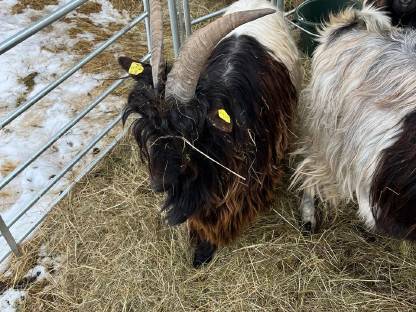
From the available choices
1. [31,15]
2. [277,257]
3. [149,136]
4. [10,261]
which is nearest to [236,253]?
[277,257]

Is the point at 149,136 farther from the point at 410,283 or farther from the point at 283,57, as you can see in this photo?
the point at 410,283

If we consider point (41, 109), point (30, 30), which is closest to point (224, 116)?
point (30, 30)

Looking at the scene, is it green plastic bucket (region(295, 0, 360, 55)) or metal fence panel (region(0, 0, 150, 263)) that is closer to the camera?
metal fence panel (region(0, 0, 150, 263))

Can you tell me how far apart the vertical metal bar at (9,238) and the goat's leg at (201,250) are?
112cm

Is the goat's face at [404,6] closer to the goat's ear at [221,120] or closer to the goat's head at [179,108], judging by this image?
the goat's head at [179,108]

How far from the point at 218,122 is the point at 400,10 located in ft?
4.96

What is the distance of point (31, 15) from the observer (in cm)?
491

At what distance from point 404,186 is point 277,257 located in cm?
109

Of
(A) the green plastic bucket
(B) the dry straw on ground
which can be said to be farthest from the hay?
(A) the green plastic bucket

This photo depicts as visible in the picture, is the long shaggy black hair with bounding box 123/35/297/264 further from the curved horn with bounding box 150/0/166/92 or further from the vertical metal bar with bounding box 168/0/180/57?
the vertical metal bar with bounding box 168/0/180/57

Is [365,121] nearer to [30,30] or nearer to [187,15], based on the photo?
[30,30]

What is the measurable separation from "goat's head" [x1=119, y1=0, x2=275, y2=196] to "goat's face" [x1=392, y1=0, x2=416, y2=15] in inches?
48.3

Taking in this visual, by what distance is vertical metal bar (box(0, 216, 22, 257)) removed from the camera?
8.95 ft

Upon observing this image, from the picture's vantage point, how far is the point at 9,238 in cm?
283
